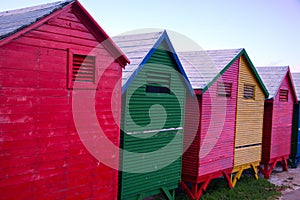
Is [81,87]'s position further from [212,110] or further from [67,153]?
[212,110]

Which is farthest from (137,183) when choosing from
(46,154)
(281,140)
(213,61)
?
(281,140)

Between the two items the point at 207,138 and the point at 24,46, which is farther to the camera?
the point at 207,138

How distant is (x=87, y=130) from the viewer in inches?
376

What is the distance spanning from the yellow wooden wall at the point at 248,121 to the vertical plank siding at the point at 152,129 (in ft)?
14.8

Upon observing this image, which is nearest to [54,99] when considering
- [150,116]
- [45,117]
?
[45,117]

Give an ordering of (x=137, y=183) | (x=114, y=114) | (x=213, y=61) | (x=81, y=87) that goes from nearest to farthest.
A: (x=81, y=87) → (x=114, y=114) → (x=137, y=183) → (x=213, y=61)

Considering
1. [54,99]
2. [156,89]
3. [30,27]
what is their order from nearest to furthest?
[30,27]
[54,99]
[156,89]

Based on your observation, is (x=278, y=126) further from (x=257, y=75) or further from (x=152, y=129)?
(x=152, y=129)

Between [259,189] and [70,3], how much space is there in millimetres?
13594

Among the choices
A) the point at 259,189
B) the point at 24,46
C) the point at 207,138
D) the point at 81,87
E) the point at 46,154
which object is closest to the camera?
the point at 24,46

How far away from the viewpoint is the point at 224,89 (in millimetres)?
15945

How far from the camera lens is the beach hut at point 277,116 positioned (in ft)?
65.6

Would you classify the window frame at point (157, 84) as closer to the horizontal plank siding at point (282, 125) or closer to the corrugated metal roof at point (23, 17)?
the corrugated metal roof at point (23, 17)

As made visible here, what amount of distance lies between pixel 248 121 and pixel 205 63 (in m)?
4.01
